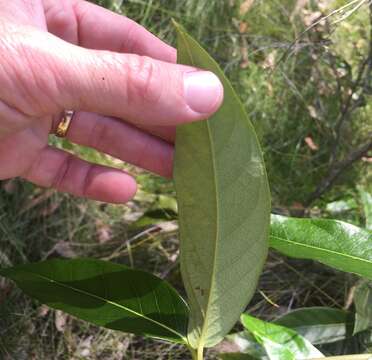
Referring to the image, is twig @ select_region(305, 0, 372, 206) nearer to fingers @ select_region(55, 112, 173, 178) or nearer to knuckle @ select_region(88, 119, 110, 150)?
fingers @ select_region(55, 112, 173, 178)

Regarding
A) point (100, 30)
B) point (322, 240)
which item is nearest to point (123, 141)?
point (100, 30)

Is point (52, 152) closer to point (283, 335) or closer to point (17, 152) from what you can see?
point (17, 152)

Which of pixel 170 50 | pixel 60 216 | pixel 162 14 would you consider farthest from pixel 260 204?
pixel 162 14

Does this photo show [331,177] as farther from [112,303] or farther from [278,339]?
[112,303]

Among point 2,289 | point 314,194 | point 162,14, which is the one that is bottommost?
point 2,289

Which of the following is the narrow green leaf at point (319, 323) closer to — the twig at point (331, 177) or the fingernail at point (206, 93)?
the twig at point (331, 177)

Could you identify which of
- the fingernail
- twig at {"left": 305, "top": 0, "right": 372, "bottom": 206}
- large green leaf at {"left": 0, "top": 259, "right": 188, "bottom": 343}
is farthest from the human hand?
twig at {"left": 305, "top": 0, "right": 372, "bottom": 206}
